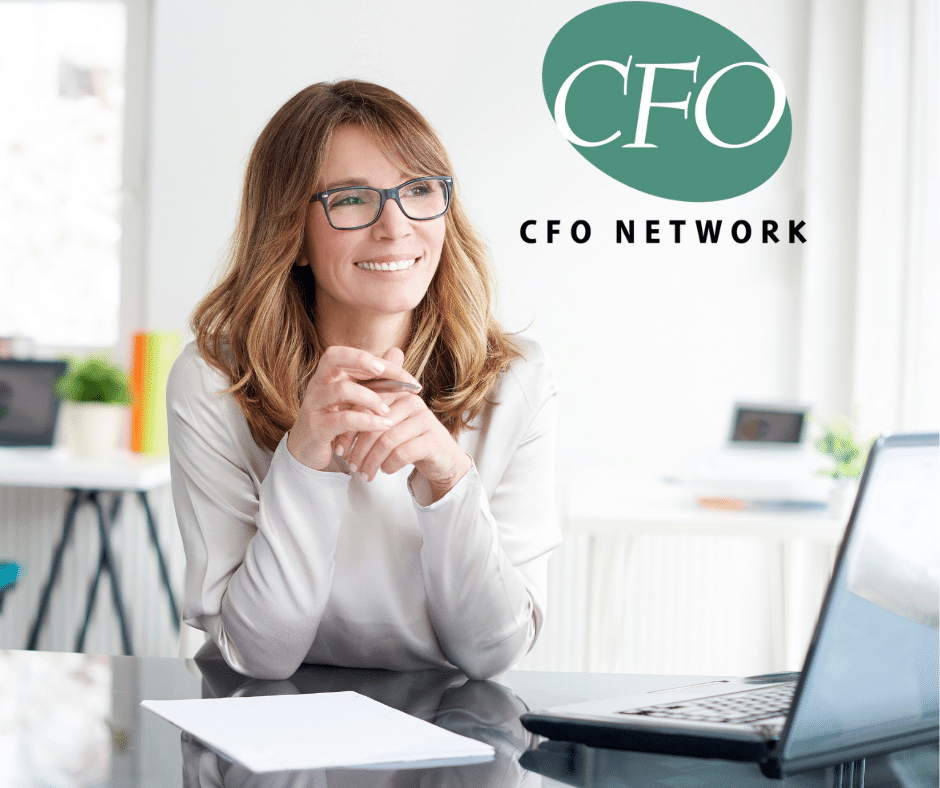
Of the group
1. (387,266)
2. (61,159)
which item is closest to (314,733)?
(387,266)

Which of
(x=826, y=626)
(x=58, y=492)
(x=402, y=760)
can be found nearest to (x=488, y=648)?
(x=402, y=760)

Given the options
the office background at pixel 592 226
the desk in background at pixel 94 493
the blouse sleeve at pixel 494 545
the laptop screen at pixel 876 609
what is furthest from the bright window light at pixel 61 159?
the laptop screen at pixel 876 609

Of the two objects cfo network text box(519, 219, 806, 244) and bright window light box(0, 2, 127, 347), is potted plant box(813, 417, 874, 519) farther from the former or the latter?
bright window light box(0, 2, 127, 347)

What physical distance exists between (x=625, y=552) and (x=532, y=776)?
2.02 metres

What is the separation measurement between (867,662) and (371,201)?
2.76ft

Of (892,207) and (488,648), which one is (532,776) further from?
(892,207)

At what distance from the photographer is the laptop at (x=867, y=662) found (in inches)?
21.5

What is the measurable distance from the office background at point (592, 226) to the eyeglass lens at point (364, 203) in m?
1.45

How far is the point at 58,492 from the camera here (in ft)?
9.08

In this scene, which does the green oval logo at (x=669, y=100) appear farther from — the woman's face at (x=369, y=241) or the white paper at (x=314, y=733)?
the white paper at (x=314, y=733)

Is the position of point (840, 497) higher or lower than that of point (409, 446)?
lower

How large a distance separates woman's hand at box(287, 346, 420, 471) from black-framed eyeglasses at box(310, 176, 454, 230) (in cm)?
30

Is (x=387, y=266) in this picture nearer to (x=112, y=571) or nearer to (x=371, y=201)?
(x=371, y=201)

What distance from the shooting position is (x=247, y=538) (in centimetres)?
114
